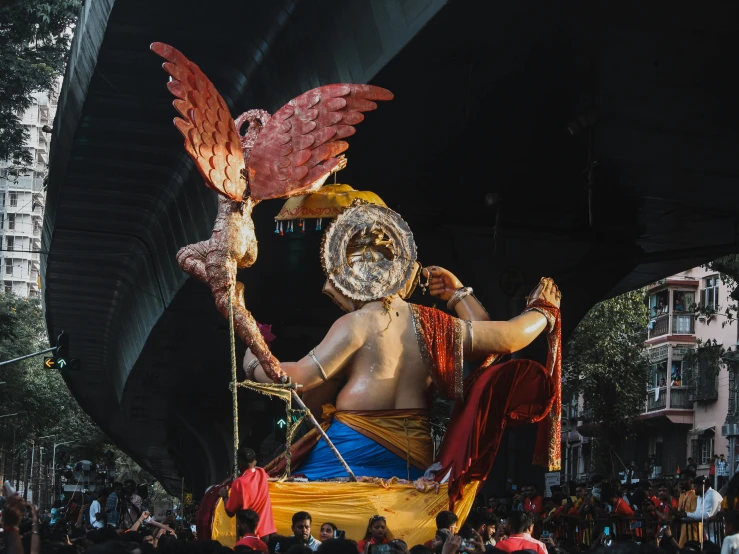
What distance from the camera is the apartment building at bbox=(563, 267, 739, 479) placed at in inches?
1874

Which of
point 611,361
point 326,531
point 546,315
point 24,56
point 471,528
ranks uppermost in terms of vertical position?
point 24,56

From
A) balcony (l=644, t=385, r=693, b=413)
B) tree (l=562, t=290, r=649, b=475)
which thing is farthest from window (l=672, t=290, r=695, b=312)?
tree (l=562, t=290, r=649, b=475)

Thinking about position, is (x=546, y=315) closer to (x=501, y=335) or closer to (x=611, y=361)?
(x=501, y=335)

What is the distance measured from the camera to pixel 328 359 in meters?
11.4


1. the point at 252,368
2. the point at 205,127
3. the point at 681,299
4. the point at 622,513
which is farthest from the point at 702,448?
the point at 205,127

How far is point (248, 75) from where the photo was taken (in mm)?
18031

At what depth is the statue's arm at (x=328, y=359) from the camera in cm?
1142

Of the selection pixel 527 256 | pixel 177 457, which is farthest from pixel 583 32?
pixel 177 457

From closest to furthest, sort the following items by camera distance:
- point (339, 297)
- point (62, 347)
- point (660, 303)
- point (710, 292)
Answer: point (339, 297)
point (62, 347)
point (710, 292)
point (660, 303)

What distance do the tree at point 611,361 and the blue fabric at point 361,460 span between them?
76.5ft

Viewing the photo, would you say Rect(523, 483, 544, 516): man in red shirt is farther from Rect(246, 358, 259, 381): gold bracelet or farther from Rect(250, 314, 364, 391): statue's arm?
Rect(246, 358, 259, 381): gold bracelet

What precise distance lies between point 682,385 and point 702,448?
265 cm

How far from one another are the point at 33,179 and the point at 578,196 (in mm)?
107468

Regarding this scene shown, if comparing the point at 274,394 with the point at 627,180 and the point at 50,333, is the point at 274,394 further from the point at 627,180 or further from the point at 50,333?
the point at 50,333
